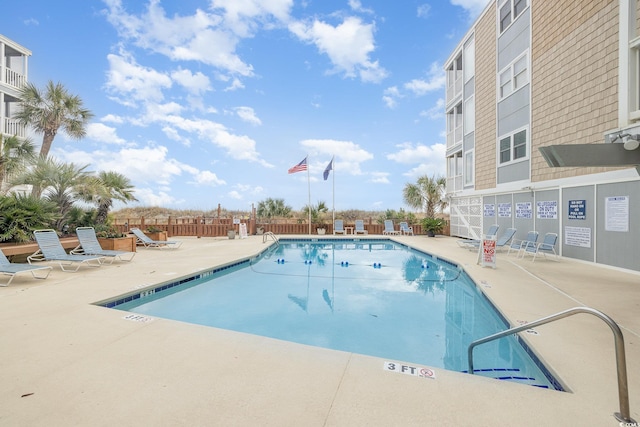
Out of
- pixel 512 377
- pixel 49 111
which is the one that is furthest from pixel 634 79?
pixel 49 111

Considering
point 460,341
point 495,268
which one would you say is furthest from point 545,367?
point 495,268

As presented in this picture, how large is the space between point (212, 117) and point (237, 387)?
21.4 m

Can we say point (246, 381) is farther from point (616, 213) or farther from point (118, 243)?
point (118, 243)

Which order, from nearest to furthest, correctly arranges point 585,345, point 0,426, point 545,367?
point 0,426, point 545,367, point 585,345

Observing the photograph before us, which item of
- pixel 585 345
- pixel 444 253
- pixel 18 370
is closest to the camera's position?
pixel 18 370

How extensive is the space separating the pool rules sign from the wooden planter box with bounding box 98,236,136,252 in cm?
1062

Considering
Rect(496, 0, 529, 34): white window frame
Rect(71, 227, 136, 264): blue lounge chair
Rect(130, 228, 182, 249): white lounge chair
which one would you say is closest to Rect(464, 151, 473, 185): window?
Rect(496, 0, 529, 34): white window frame

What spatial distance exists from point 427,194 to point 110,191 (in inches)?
653

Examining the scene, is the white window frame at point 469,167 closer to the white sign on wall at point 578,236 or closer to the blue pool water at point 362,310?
the white sign on wall at point 578,236

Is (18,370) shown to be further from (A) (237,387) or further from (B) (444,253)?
(B) (444,253)

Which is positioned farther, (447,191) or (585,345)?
(447,191)

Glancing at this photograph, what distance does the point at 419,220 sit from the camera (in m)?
19.5

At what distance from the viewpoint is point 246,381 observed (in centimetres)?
250

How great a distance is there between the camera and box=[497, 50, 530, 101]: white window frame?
442 inches
